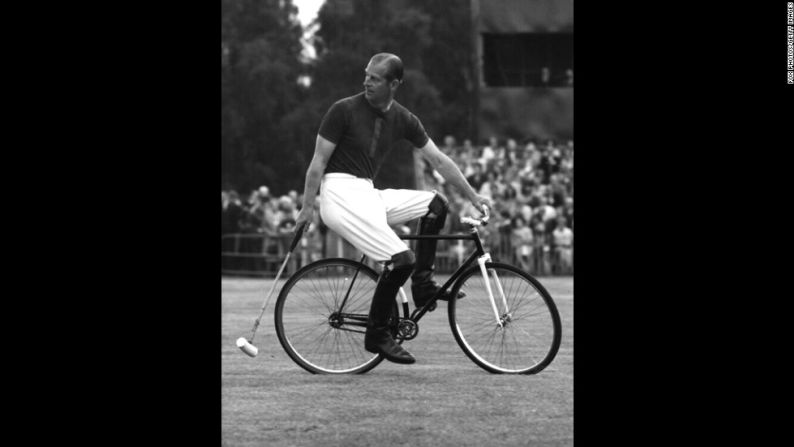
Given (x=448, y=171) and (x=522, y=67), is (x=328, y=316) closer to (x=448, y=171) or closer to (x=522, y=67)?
(x=448, y=171)

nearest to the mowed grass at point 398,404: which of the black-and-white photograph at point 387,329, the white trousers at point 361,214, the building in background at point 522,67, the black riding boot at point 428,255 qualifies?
the black-and-white photograph at point 387,329

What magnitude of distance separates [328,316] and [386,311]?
1.45 ft

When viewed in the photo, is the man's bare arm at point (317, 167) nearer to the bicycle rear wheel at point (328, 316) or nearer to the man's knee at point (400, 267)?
the bicycle rear wheel at point (328, 316)

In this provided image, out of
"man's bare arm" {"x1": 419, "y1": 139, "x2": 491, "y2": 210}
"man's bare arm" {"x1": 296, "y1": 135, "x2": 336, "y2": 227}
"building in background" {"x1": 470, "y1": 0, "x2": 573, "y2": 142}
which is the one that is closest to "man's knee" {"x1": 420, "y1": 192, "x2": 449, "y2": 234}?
"man's bare arm" {"x1": 419, "y1": 139, "x2": 491, "y2": 210}

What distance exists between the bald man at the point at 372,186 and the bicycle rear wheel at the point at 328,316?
0.58ft

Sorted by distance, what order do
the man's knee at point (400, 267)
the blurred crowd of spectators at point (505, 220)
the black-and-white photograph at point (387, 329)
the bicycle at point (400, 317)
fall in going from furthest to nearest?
1. the blurred crowd of spectators at point (505, 220)
2. the bicycle at point (400, 317)
3. the man's knee at point (400, 267)
4. the black-and-white photograph at point (387, 329)

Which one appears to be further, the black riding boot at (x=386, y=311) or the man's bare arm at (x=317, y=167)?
the black riding boot at (x=386, y=311)

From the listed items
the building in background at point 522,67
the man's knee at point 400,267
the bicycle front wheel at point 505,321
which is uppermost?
the building in background at point 522,67

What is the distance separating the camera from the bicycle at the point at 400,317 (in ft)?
27.5

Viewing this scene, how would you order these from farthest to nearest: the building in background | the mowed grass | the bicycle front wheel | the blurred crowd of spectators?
1. the building in background
2. the blurred crowd of spectators
3. the bicycle front wheel
4. the mowed grass

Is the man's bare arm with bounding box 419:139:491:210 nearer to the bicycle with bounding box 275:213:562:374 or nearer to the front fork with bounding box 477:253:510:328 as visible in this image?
the bicycle with bounding box 275:213:562:374

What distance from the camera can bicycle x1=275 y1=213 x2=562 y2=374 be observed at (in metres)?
8.37
